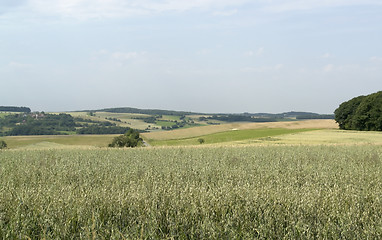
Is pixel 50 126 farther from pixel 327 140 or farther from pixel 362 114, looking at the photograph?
pixel 362 114

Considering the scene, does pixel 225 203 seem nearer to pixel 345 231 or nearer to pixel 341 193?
pixel 345 231

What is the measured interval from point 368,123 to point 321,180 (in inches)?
2144

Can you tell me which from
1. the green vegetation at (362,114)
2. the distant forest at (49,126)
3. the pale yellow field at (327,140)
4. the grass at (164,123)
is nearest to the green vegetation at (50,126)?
the distant forest at (49,126)

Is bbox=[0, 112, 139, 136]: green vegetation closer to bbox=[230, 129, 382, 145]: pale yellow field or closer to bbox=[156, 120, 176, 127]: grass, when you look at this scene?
bbox=[156, 120, 176, 127]: grass

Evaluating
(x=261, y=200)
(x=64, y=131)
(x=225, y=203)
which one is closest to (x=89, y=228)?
(x=225, y=203)

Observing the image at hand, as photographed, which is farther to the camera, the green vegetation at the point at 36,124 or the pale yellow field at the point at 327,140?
the green vegetation at the point at 36,124

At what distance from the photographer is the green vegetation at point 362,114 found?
179 feet

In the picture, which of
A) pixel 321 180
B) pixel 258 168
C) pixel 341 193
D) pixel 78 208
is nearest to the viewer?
pixel 78 208

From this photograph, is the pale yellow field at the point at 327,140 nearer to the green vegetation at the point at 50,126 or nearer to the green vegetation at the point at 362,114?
the green vegetation at the point at 362,114

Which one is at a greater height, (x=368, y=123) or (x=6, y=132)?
(x=368, y=123)

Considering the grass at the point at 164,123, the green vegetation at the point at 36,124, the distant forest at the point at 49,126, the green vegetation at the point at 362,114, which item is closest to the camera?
the green vegetation at the point at 362,114

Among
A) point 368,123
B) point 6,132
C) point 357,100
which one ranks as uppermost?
point 357,100

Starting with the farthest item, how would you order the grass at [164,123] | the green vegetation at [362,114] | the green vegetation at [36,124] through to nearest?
the grass at [164,123] → the green vegetation at [36,124] → the green vegetation at [362,114]

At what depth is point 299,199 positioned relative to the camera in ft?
18.6
